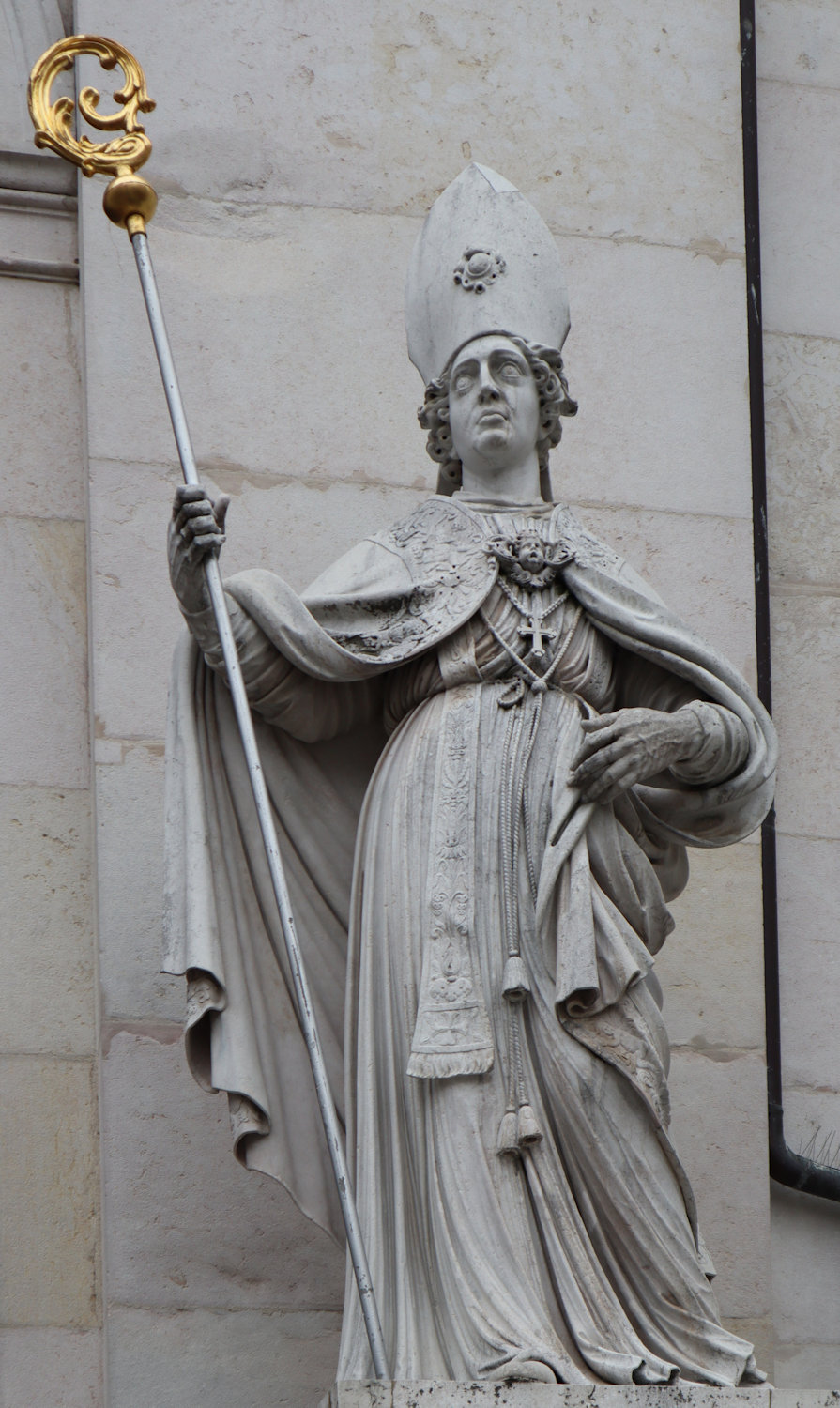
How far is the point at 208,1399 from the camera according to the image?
643cm

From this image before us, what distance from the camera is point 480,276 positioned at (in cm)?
634

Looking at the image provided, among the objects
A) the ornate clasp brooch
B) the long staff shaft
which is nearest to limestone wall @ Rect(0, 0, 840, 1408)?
the long staff shaft

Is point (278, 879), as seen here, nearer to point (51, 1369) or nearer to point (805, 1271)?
point (51, 1369)

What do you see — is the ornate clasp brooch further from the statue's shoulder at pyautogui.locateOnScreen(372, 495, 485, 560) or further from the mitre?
the mitre

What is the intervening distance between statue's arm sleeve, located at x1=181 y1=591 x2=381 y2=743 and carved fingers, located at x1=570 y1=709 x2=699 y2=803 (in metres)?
0.56

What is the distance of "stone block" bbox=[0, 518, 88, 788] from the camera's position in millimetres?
6988

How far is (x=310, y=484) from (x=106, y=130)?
1210mm

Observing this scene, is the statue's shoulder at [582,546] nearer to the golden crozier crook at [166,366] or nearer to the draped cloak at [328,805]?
the draped cloak at [328,805]

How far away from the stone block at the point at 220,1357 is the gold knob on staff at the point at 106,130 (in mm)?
2219

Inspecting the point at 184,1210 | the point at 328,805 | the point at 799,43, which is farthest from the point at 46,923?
the point at 799,43

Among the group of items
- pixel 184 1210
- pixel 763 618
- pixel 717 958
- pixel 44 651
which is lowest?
pixel 184 1210

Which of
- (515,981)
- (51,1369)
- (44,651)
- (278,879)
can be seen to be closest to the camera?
(515,981)

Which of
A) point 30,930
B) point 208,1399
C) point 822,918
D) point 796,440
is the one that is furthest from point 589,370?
point 208,1399

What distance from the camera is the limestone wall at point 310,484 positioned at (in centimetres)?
660
